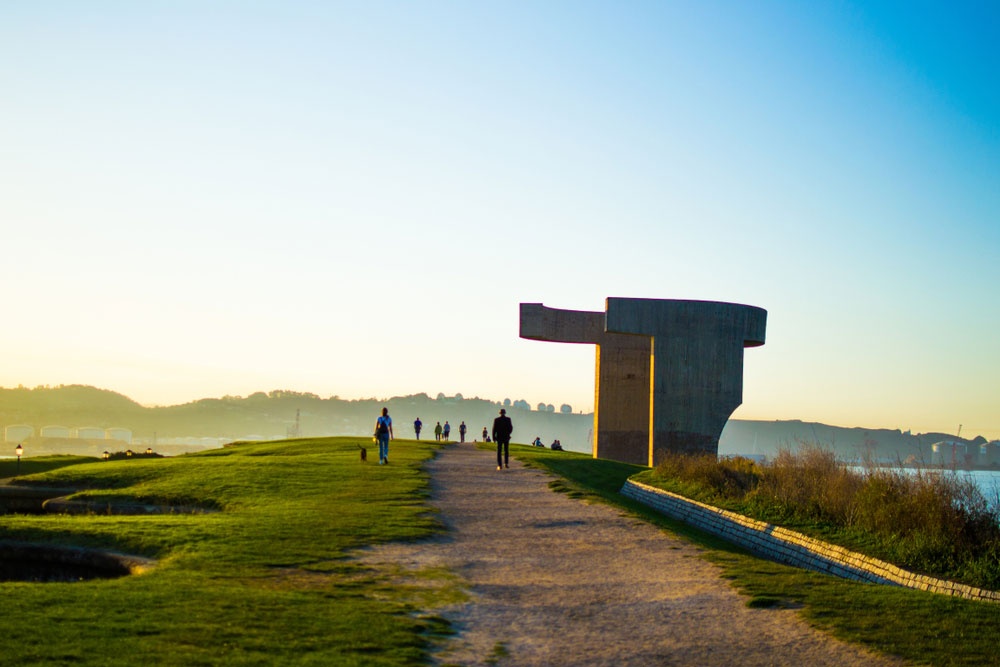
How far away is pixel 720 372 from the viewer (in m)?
35.7

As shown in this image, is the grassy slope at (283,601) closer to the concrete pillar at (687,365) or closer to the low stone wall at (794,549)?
the low stone wall at (794,549)

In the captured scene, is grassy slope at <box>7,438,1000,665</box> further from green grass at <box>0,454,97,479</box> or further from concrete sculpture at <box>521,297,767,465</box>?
green grass at <box>0,454,97,479</box>

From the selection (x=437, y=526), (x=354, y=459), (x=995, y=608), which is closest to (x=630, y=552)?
(x=437, y=526)

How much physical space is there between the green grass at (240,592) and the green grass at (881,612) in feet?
12.7

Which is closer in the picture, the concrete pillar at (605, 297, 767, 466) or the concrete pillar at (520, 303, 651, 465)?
the concrete pillar at (605, 297, 767, 466)

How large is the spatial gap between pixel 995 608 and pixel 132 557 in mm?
10706

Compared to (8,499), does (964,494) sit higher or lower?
higher

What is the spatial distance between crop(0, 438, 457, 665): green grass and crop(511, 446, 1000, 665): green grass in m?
3.87

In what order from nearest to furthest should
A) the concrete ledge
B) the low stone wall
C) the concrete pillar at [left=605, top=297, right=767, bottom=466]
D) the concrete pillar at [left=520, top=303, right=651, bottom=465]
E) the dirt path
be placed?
the dirt path, the low stone wall, the concrete ledge, the concrete pillar at [left=605, top=297, right=767, bottom=466], the concrete pillar at [left=520, top=303, right=651, bottom=465]

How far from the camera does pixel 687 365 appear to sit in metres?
35.3

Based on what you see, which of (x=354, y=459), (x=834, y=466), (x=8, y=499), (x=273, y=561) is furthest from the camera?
(x=354, y=459)

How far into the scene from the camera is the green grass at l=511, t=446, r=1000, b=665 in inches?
311

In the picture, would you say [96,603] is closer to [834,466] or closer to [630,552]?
[630,552]

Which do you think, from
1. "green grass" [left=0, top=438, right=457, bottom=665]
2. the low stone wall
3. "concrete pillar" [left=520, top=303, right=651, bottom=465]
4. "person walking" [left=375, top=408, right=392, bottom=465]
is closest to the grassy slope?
"green grass" [left=0, top=438, right=457, bottom=665]
